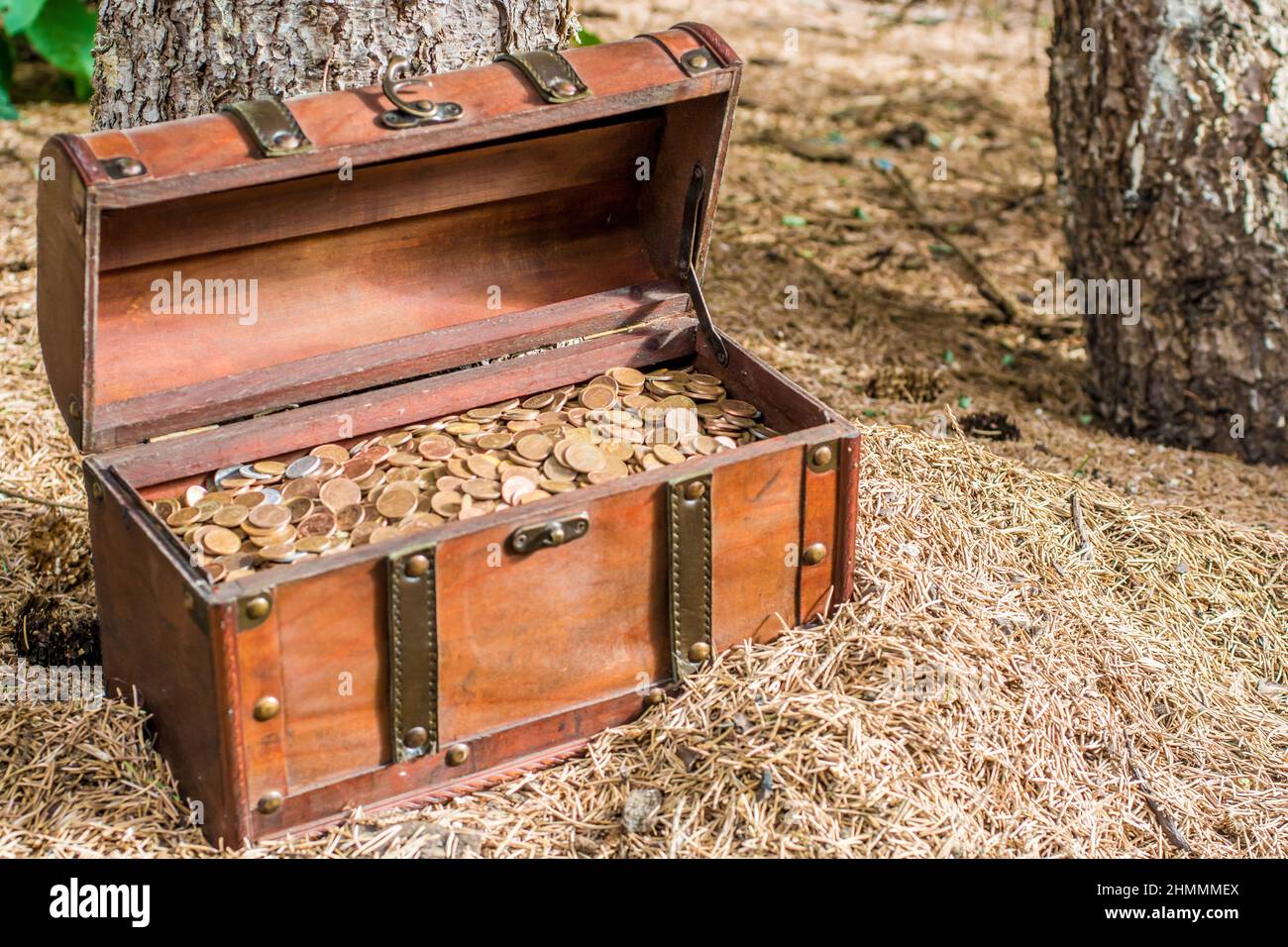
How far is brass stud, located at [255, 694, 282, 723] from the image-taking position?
2.61 metres

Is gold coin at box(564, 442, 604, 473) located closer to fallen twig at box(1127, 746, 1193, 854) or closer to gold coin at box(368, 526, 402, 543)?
gold coin at box(368, 526, 402, 543)

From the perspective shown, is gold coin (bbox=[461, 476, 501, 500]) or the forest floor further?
gold coin (bbox=[461, 476, 501, 500])

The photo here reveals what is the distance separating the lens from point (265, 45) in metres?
3.32

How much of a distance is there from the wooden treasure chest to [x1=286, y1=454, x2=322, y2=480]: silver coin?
0.01 m

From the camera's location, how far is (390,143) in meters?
2.86

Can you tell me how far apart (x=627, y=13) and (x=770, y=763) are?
598 cm

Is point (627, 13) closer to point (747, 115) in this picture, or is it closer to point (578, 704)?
point (747, 115)

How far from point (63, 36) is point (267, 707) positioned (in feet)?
15.6

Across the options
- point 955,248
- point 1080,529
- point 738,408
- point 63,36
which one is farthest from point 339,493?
point 63,36

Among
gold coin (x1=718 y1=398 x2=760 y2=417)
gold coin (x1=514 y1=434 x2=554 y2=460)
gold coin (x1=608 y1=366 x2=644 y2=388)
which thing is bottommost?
gold coin (x1=514 y1=434 x2=554 y2=460)

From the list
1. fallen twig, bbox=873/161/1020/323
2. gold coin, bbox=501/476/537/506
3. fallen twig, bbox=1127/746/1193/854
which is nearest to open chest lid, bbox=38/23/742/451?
A: gold coin, bbox=501/476/537/506

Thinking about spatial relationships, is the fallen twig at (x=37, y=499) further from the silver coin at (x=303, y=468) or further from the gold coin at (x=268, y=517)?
the gold coin at (x=268, y=517)

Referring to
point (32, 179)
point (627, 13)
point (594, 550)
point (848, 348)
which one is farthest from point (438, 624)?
point (627, 13)

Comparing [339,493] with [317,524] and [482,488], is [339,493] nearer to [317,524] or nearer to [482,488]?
[317,524]
